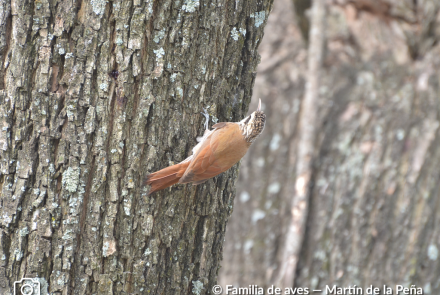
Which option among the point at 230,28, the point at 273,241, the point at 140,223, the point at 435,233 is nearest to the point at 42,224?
the point at 140,223

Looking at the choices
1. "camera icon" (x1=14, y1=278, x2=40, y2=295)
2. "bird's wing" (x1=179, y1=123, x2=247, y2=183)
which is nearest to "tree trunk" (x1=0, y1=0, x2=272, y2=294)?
"camera icon" (x1=14, y1=278, x2=40, y2=295)

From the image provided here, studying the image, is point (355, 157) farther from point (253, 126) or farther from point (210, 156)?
point (210, 156)

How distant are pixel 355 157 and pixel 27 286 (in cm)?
377

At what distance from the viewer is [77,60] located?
1973 millimetres

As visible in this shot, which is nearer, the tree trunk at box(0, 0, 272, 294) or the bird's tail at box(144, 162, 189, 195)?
the tree trunk at box(0, 0, 272, 294)

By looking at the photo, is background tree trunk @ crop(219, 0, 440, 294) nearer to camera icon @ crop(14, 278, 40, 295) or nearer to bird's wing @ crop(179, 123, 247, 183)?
bird's wing @ crop(179, 123, 247, 183)

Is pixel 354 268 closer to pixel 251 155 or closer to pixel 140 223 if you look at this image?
pixel 251 155

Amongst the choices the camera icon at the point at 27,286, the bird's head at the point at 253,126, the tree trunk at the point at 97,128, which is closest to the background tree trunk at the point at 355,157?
the bird's head at the point at 253,126

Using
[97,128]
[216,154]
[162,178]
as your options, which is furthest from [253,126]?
[97,128]

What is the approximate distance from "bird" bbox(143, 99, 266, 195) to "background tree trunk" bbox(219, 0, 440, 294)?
6.42ft

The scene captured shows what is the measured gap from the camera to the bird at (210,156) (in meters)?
2.12

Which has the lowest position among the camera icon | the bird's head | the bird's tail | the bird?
the camera icon

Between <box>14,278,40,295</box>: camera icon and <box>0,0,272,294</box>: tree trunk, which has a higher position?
<box>0,0,272,294</box>: tree trunk

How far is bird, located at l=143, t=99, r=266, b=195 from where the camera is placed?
212 cm
